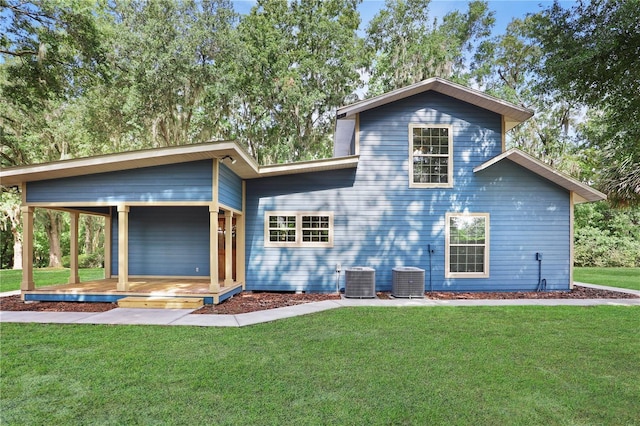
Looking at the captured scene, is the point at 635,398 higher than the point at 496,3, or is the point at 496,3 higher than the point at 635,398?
the point at 496,3

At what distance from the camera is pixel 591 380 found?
11.8 feet

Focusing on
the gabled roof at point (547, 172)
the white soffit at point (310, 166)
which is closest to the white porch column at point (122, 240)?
the white soffit at point (310, 166)

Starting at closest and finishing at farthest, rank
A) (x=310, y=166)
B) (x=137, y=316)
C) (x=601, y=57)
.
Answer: (x=601, y=57) → (x=137, y=316) → (x=310, y=166)

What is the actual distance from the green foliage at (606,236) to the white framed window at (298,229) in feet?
50.7

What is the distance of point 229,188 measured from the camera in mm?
8250

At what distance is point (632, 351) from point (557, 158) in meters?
18.2

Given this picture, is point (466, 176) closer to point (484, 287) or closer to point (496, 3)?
point (484, 287)

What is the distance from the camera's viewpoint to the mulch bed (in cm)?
713

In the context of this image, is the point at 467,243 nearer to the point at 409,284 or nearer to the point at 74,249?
the point at 409,284

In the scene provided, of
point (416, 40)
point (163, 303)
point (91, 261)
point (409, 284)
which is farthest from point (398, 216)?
point (91, 261)

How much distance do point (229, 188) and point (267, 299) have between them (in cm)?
276

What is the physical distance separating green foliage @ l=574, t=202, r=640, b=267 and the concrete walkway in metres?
12.4

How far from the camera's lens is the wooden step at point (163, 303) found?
7.22m

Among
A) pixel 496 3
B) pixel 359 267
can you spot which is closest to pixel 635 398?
pixel 359 267
